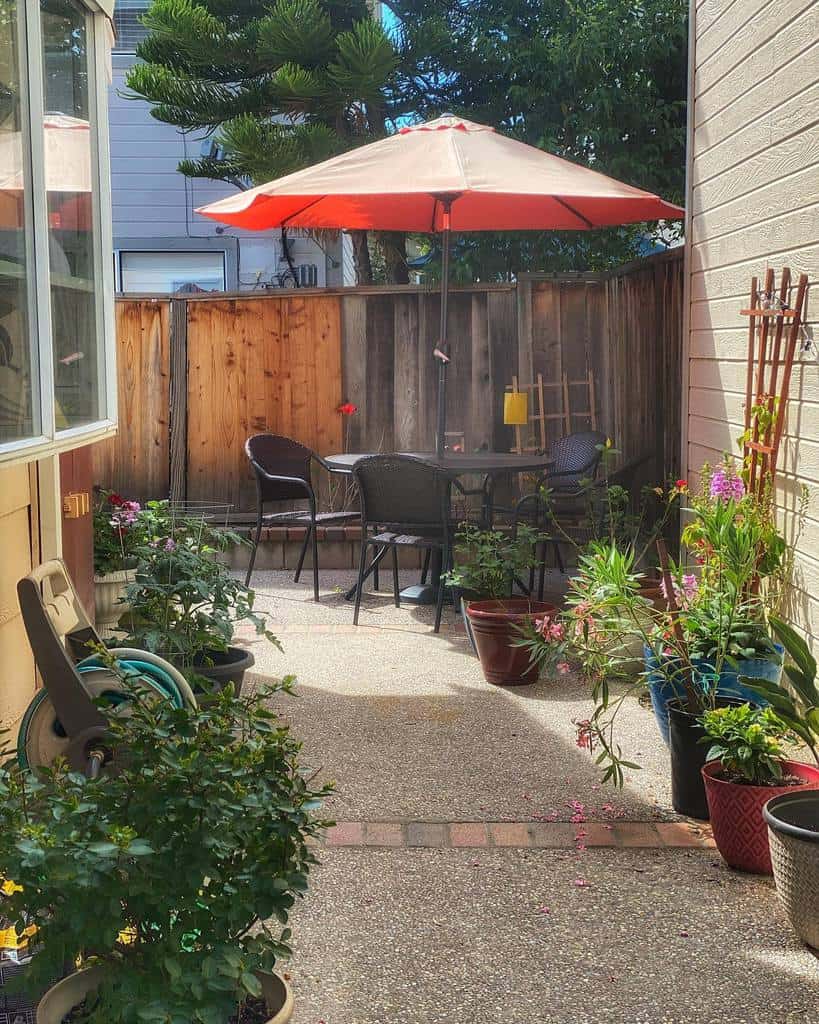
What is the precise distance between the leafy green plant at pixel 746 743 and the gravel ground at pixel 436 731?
1.56 feet

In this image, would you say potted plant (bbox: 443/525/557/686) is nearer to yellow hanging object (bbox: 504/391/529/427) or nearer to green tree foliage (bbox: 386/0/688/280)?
yellow hanging object (bbox: 504/391/529/427)

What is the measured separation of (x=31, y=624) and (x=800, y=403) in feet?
9.44

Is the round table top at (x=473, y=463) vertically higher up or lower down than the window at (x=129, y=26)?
lower down

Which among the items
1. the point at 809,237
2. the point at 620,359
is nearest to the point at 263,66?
the point at 620,359

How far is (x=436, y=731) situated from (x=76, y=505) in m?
1.69

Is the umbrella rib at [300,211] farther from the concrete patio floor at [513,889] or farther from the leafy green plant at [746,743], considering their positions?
the leafy green plant at [746,743]

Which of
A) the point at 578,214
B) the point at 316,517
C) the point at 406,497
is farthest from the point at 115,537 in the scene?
the point at 578,214

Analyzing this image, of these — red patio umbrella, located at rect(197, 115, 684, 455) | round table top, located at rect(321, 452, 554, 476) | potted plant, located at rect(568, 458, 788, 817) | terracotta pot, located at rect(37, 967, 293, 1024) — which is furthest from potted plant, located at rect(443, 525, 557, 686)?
terracotta pot, located at rect(37, 967, 293, 1024)

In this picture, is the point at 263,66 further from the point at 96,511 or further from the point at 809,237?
the point at 809,237

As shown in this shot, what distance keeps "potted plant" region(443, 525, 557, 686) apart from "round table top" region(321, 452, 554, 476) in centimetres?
68

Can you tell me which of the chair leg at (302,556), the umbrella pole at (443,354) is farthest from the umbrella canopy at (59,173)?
the chair leg at (302,556)

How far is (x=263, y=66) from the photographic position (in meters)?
11.8

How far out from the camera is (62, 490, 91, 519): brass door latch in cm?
486

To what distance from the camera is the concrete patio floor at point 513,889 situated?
8.86 ft
